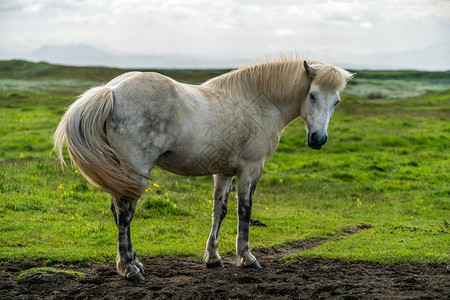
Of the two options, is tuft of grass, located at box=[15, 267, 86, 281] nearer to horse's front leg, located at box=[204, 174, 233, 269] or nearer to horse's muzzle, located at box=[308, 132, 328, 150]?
horse's front leg, located at box=[204, 174, 233, 269]

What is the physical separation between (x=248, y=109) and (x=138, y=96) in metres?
1.78

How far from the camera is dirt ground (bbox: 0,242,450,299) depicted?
18.3 ft

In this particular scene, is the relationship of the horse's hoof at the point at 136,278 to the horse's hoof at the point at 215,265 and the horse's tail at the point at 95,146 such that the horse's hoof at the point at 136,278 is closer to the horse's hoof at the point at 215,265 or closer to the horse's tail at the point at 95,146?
the horse's tail at the point at 95,146

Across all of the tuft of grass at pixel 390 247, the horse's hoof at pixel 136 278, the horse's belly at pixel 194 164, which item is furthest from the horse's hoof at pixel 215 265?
the horse's belly at pixel 194 164

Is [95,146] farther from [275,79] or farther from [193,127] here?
[275,79]

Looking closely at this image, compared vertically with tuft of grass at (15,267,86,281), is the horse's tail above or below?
above

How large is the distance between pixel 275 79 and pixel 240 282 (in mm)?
3022

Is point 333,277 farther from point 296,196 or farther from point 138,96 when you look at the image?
point 296,196

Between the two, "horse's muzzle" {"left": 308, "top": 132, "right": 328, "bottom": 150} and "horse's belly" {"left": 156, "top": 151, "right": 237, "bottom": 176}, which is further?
"horse's muzzle" {"left": 308, "top": 132, "right": 328, "bottom": 150}

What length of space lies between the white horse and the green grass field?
2.10 feet

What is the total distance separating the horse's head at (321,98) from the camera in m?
6.88

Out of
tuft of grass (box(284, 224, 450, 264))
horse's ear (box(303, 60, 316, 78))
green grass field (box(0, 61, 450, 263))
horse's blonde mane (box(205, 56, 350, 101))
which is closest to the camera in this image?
horse's ear (box(303, 60, 316, 78))

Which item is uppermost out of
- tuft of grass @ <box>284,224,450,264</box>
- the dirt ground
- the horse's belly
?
the horse's belly

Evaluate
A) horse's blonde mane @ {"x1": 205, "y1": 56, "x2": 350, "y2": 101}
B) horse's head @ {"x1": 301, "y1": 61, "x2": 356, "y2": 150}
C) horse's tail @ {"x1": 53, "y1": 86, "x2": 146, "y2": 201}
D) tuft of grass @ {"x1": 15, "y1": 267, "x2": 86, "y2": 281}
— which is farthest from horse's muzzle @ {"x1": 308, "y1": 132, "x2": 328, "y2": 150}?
tuft of grass @ {"x1": 15, "y1": 267, "x2": 86, "y2": 281}
